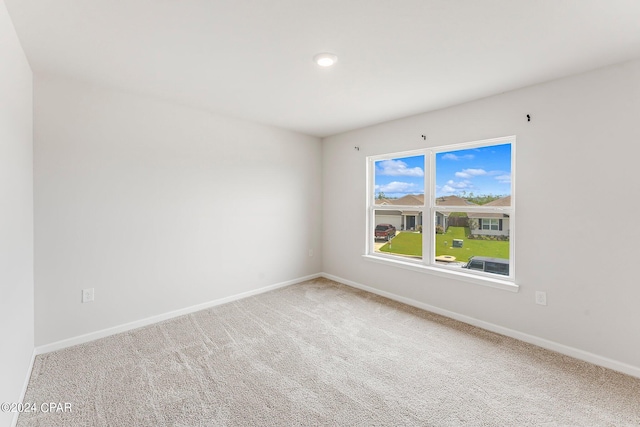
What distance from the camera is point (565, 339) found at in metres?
2.44

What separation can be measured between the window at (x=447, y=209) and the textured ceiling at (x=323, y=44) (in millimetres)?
738

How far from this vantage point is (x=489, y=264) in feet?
9.93

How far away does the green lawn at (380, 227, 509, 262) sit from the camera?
2.98m

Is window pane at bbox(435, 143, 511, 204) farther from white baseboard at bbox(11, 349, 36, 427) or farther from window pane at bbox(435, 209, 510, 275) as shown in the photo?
white baseboard at bbox(11, 349, 36, 427)

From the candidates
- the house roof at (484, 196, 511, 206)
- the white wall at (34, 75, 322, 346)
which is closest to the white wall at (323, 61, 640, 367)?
the house roof at (484, 196, 511, 206)

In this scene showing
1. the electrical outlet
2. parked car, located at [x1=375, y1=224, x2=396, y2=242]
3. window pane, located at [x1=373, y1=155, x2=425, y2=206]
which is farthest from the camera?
parked car, located at [x1=375, y1=224, x2=396, y2=242]

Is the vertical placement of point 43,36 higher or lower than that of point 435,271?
higher

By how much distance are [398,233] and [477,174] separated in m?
1.24

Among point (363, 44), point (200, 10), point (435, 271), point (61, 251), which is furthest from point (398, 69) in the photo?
point (61, 251)

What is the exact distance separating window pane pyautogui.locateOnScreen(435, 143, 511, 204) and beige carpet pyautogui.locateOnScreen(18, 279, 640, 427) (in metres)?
1.42

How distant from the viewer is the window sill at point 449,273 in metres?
2.78

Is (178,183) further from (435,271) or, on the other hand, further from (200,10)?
(435,271)

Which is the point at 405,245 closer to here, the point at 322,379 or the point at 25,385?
the point at 322,379

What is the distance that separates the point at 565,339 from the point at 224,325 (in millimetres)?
3186
